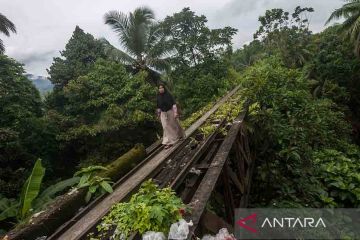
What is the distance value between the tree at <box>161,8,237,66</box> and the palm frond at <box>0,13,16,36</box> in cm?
826

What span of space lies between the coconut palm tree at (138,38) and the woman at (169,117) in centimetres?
1110

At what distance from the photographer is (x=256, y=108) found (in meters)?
9.89

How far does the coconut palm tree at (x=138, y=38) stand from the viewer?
758 inches

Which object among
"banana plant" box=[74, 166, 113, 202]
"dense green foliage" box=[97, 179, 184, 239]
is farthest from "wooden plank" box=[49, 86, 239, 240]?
"dense green foliage" box=[97, 179, 184, 239]

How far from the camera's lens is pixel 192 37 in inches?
691

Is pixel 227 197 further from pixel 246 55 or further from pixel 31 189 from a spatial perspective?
pixel 246 55

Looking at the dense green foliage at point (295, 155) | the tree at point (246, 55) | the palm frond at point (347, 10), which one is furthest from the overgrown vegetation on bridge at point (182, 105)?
the tree at point (246, 55)

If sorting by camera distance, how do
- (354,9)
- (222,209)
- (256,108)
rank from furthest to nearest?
(354,9), (256,108), (222,209)

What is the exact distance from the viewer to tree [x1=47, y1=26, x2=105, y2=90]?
65.4ft

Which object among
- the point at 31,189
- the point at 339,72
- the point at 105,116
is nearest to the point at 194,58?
the point at 105,116

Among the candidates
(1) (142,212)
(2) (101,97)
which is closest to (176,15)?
(2) (101,97)

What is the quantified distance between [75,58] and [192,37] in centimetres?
830

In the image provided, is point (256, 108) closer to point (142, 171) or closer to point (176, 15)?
point (142, 171)

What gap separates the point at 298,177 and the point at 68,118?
12351 mm
